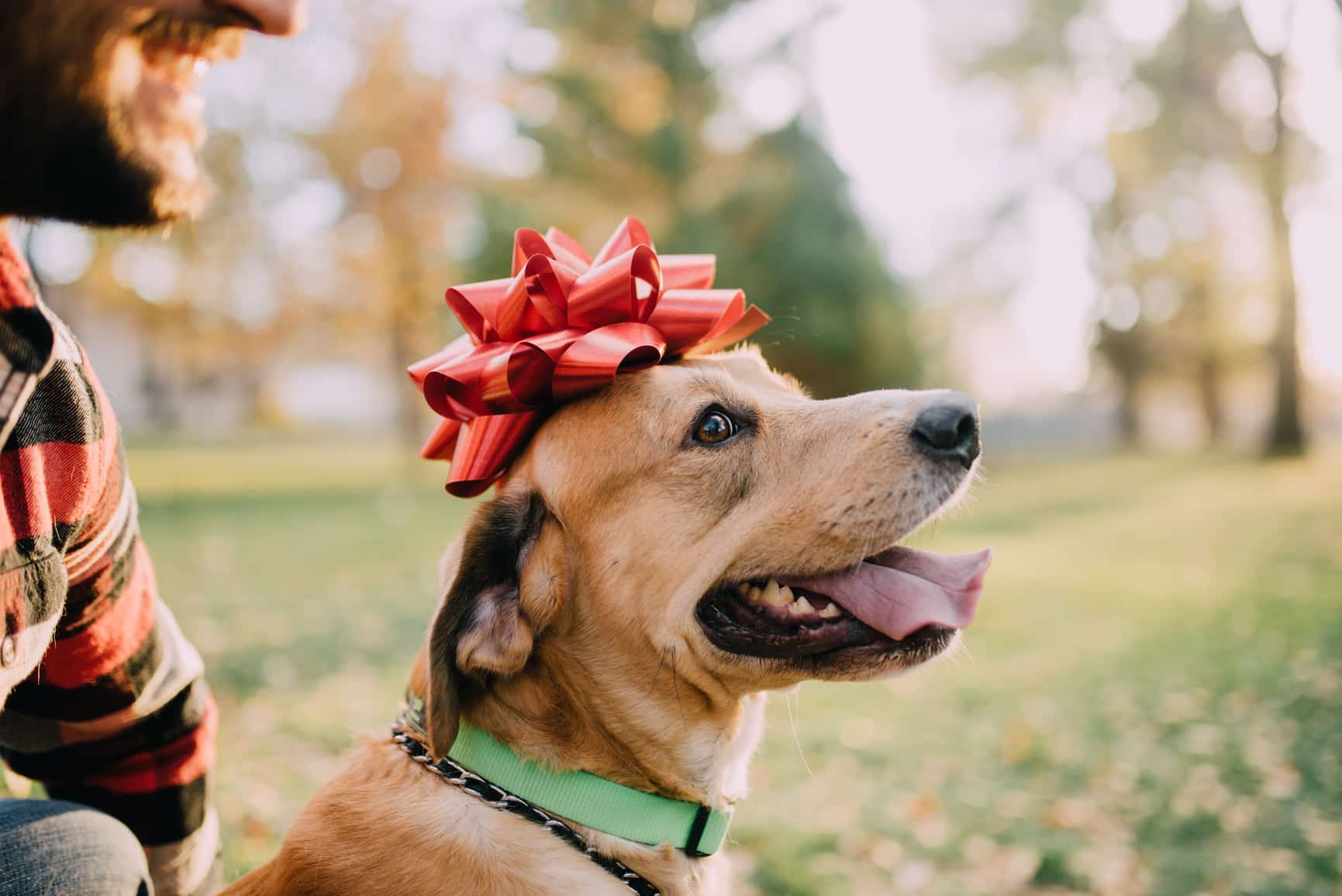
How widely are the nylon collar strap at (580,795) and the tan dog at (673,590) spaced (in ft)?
0.10

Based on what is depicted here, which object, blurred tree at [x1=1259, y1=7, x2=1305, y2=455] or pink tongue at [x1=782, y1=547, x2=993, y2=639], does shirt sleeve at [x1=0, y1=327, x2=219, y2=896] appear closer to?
pink tongue at [x1=782, y1=547, x2=993, y2=639]

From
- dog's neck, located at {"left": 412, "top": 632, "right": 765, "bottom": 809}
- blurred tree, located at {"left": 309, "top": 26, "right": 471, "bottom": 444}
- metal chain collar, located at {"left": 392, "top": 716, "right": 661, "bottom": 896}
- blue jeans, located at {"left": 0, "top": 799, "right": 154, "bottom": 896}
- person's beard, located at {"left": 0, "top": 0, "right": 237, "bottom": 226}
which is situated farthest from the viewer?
blurred tree, located at {"left": 309, "top": 26, "right": 471, "bottom": 444}

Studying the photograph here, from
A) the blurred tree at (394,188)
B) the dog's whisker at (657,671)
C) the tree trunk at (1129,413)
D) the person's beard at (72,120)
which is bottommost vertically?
the dog's whisker at (657,671)

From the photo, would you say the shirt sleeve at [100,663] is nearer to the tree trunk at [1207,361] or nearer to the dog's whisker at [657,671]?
the dog's whisker at [657,671]

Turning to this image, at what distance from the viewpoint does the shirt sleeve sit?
218cm

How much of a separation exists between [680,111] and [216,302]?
14.8 meters

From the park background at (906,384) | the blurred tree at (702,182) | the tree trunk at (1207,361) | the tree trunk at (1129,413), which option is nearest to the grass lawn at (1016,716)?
the park background at (906,384)

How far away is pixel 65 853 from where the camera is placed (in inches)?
92.7

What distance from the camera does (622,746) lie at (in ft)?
8.51

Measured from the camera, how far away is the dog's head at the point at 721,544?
258cm

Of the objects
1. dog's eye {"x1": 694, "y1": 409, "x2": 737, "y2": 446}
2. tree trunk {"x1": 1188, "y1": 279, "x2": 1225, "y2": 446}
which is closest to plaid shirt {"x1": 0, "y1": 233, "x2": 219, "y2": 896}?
dog's eye {"x1": 694, "y1": 409, "x2": 737, "y2": 446}

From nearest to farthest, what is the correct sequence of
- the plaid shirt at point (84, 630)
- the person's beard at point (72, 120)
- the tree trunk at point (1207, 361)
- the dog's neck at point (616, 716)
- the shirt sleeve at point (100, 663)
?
the person's beard at point (72, 120) < the plaid shirt at point (84, 630) < the shirt sleeve at point (100, 663) < the dog's neck at point (616, 716) < the tree trunk at point (1207, 361)

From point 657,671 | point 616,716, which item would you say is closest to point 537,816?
point 616,716

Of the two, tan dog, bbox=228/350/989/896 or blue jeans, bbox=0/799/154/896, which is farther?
tan dog, bbox=228/350/989/896
